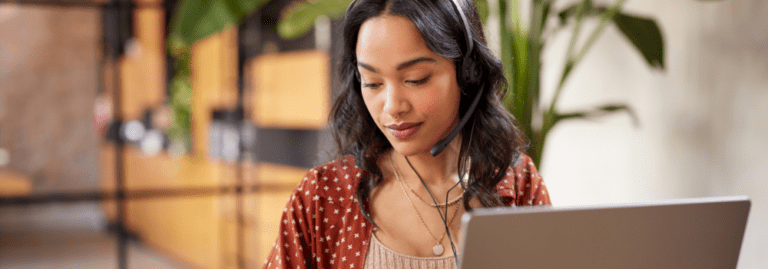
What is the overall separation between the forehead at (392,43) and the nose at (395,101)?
33mm

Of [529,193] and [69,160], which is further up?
[529,193]

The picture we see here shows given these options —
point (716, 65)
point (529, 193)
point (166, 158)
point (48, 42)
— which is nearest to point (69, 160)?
point (48, 42)

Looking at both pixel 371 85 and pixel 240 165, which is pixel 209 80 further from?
pixel 371 85

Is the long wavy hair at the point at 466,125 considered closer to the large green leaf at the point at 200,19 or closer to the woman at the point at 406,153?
the woman at the point at 406,153

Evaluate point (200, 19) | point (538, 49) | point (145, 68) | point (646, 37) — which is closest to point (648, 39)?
point (646, 37)

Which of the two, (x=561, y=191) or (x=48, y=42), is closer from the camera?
(x=561, y=191)

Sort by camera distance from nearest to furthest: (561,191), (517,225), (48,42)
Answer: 1. (517,225)
2. (561,191)
3. (48,42)

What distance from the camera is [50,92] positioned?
250cm

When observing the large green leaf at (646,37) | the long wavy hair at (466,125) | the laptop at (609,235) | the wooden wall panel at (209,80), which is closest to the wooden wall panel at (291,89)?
the wooden wall panel at (209,80)

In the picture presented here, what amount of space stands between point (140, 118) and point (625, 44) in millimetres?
3032

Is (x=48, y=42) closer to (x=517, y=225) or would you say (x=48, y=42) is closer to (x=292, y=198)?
(x=292, y=198)

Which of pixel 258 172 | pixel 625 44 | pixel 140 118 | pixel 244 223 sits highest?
pixel 625 44

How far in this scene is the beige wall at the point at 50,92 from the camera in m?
2.35

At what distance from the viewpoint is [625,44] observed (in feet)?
5.39
